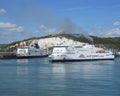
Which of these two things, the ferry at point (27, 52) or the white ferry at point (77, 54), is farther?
the ferry at point (27, 52)

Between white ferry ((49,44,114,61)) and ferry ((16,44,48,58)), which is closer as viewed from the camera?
white ferry ((49,44,114,61))

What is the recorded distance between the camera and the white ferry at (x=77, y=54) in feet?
321

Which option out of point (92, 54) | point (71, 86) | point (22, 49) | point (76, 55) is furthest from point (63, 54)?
point (71, 86)

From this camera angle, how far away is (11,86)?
37.9 m

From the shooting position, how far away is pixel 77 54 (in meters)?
102

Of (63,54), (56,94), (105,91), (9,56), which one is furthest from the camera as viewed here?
(9,56)

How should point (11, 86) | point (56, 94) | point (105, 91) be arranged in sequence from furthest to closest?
1. point (11, 86)
2. point (105, 91)
3. point (56, 94)

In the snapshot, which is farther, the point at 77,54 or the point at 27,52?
the point at 27,52

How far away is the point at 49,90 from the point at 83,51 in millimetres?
70013

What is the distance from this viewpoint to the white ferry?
97700 mm

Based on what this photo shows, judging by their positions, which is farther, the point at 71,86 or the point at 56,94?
the point at 71,86

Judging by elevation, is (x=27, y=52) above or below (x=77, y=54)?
above

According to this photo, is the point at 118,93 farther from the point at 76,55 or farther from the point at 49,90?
the point at 76,55

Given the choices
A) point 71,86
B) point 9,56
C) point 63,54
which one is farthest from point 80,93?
point 9,56
